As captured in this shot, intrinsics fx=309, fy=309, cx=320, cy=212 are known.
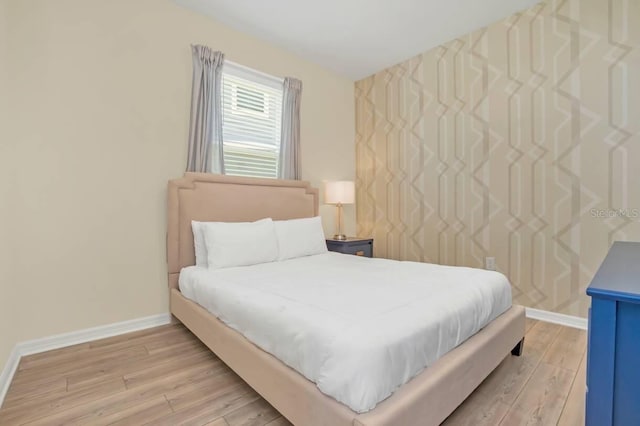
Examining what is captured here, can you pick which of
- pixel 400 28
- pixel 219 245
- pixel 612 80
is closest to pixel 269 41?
pixel 400 28

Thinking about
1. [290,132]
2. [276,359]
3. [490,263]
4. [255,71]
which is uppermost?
[255,71]

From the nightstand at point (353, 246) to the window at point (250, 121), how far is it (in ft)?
3.44

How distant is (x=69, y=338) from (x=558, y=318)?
3866 mm

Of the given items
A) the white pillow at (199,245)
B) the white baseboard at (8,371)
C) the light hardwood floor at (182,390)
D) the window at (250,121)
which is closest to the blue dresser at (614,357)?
the light hardwood floor at (182,390)

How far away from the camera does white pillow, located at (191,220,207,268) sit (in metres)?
A: 2.55

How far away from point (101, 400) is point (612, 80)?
4007mm

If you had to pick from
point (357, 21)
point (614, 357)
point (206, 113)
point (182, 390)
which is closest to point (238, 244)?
point (182, 390)

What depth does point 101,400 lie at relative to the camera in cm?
160

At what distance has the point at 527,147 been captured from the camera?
9.15ft

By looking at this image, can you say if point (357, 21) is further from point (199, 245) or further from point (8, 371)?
point (8, 371)

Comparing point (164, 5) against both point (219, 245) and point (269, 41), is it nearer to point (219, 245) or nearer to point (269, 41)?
point (269, 41)

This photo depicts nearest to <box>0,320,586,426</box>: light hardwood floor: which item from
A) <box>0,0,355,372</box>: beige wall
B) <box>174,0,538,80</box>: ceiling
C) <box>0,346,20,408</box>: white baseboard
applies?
<box>0,346,20,408</box>: white baseboard

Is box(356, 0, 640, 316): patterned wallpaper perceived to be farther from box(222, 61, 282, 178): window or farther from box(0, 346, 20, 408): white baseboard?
box(0, 346, 20, 408): white baseboard

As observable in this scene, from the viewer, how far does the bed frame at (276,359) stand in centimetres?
111
